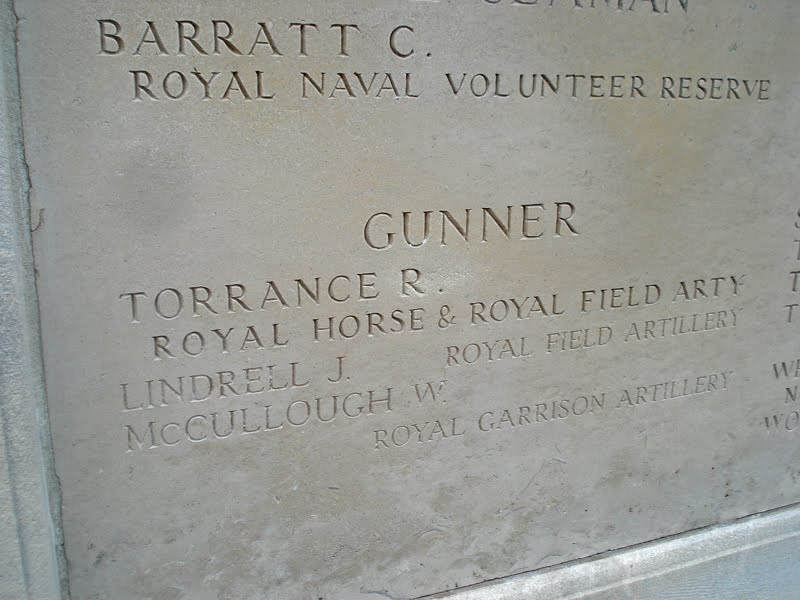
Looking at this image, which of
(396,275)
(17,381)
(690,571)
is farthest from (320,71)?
(690,571)

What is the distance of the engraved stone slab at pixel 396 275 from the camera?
1.81 metres

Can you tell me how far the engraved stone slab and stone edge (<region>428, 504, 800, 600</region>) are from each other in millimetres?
70

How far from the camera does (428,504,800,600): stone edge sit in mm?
2566

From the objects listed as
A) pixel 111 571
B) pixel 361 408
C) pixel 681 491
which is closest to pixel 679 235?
pixel 681 491

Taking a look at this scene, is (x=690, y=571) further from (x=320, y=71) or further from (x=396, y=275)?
(x=320, y=71)

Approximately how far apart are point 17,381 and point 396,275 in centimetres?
104

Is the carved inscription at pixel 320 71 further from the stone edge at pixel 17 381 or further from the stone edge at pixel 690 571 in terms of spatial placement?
the stone edge at pixel 690 571

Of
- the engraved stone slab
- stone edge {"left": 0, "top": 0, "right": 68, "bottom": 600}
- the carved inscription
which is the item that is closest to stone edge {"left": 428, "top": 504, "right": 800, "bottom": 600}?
the engraved stone slab

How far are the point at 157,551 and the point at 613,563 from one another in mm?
1642

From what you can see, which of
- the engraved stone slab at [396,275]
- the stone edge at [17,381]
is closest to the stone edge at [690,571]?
the engraved stone slab at [396,275]

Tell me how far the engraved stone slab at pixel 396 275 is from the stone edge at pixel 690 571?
0.23 feet

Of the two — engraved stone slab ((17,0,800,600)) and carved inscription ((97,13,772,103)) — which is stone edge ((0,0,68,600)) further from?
carved inscription ((97,13,772,103))

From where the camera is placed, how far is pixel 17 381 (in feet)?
5.39

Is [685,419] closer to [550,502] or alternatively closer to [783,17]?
[550,502]
